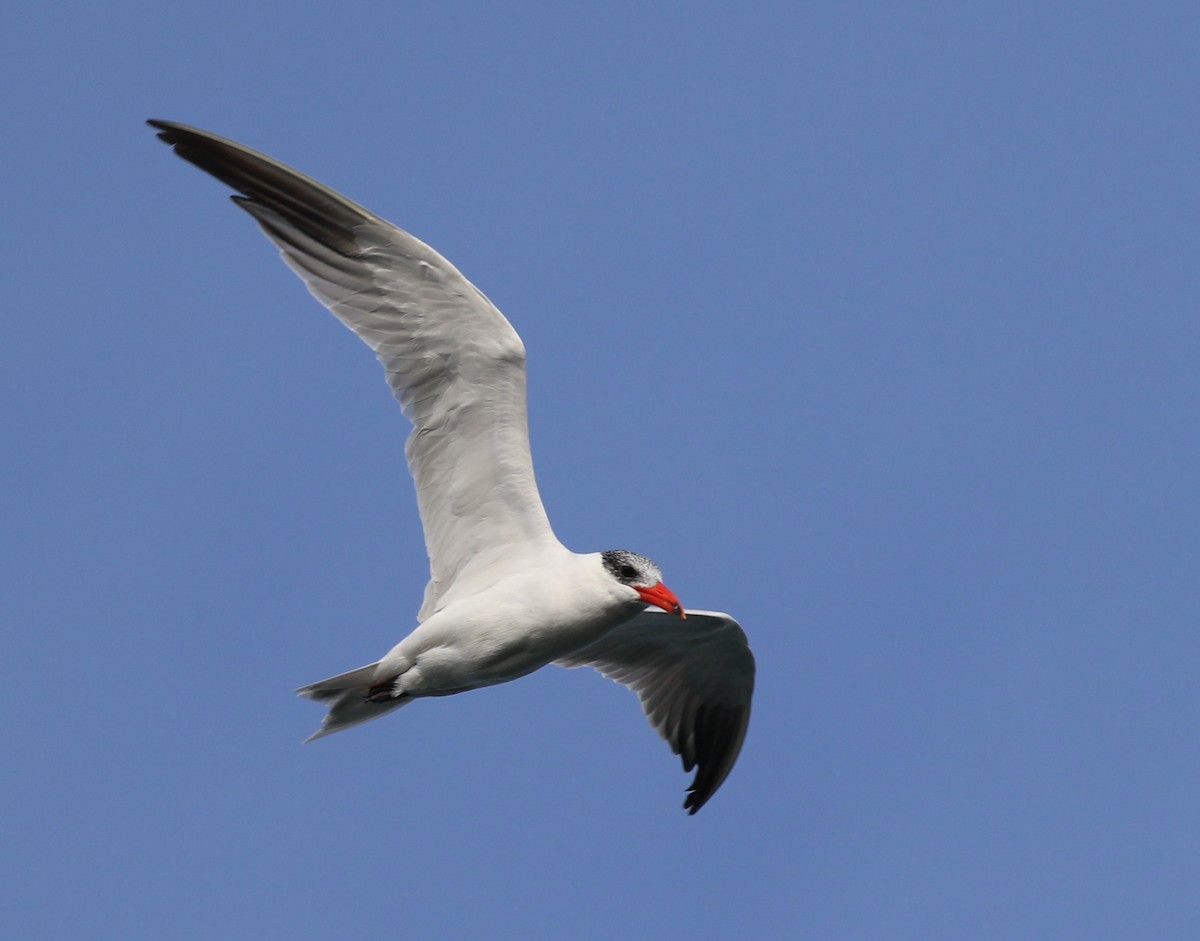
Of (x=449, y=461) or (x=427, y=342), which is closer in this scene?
(x=427, y=342)

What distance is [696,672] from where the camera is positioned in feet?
52.8

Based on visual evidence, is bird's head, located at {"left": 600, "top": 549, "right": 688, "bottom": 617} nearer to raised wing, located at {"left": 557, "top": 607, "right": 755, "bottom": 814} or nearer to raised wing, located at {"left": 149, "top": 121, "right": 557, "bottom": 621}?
raised wing, located at {"left": 149, "top": 121, "right": 557, "bottom": 621}

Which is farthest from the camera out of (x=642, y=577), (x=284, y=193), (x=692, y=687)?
(x=692, y=687)

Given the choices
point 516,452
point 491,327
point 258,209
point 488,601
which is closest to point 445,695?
point 488,601

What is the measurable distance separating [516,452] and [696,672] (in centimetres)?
379

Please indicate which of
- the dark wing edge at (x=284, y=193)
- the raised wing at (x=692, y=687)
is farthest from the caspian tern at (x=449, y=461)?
the raised wing at (x=692, y=687)

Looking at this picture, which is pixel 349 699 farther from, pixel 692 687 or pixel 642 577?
pixel 692 687

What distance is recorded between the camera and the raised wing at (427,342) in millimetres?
13250

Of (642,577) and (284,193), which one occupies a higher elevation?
(284,193)

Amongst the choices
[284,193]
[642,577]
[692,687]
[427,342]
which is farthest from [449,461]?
[692,687]

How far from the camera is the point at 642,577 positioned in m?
12.7

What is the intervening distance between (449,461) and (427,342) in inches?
38.7

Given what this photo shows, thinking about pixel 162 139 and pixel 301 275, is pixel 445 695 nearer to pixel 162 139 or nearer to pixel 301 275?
pixel 301 275

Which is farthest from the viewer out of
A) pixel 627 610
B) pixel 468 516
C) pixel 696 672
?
pixel 696 672
